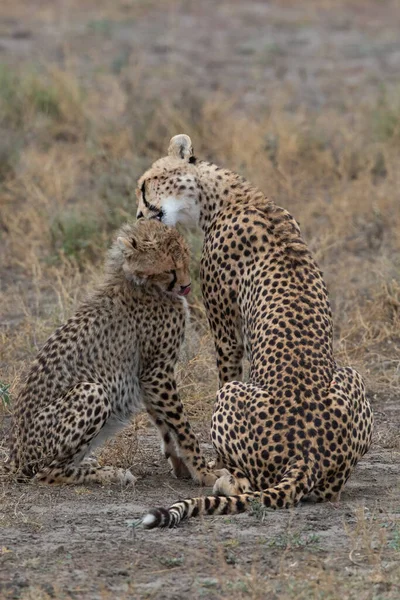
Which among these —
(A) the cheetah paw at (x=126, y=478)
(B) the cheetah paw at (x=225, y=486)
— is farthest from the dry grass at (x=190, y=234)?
(B) the cheetah paw at (x=225, y=486)

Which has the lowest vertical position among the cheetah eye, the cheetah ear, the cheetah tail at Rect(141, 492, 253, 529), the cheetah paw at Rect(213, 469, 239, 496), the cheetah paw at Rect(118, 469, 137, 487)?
the cheetah paw at Rect(118, 469, 137, 487)

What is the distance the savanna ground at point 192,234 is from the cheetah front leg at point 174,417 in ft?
0.33

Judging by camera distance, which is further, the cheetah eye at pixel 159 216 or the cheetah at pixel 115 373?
the cheetah eye at pixel 159 216

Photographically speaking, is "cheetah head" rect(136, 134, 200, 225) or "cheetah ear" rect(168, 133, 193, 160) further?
"cheetah ear" rect(168, 133, 193, 160)

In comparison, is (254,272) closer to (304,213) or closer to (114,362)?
(114,362)

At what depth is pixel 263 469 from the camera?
532cm

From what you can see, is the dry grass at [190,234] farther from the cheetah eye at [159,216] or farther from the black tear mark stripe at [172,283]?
the cheetah eye at [159,216]

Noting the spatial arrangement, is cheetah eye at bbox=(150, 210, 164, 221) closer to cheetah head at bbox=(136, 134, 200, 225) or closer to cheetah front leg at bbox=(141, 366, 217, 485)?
cheetah head at bbox=(136, 134, 200, 225)

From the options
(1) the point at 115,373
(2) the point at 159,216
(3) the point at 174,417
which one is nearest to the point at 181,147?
(2) the point at 159,216

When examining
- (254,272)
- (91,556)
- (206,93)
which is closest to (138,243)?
(254,272)

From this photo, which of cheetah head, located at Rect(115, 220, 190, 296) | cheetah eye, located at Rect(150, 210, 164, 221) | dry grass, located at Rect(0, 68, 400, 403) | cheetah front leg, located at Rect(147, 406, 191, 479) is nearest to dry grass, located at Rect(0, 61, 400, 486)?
dry grass, located at Rect(0, 68, 400, 403)

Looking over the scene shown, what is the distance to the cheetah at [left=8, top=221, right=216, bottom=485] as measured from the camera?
18.8ft

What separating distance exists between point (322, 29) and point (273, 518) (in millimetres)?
12921

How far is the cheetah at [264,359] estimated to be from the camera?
527 cm
